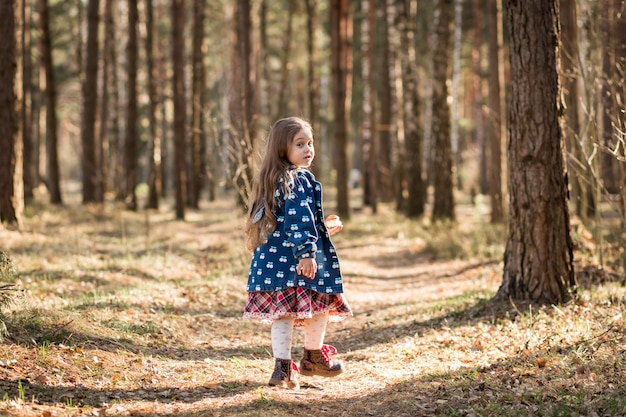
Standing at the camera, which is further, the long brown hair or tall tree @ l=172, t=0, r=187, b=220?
tall tree @ l=172, t=0, r=187, b=220

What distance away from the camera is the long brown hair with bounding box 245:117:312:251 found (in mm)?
5055

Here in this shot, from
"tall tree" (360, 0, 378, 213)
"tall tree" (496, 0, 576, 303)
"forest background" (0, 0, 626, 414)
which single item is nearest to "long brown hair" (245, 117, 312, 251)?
"tall tree" (496, 0, 576, 303)

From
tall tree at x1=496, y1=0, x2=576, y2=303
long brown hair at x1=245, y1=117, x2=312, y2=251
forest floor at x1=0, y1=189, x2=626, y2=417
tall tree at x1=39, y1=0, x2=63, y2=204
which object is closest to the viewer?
forest floor at x1=0, y1=189, x2=626, y2=417

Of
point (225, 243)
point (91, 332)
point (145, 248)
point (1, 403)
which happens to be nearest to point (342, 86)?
point (225, 243)

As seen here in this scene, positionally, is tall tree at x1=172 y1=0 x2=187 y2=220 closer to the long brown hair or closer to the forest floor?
the forest floor

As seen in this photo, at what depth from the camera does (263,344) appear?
7141 millimetres

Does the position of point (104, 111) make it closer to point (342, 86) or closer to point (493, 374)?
point (342, 86)

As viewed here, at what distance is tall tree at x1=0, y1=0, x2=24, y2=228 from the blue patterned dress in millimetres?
8781

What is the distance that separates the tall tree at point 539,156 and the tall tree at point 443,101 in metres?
8.28

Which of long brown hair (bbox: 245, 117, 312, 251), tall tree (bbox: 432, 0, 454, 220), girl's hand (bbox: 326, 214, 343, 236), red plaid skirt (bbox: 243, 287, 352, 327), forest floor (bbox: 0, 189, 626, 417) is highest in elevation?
tall tree (bbox: 432, 0, 454, 220)

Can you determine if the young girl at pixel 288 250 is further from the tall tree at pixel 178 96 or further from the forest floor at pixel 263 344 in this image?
the tall tree at pixel 178 96

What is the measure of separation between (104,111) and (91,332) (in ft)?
69.1

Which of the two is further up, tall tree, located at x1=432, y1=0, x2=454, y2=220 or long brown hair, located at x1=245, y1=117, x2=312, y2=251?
tall tree, located at x1=432, y1=0, x2=454, y2=220

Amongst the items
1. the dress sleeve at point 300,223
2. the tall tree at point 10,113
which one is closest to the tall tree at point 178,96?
the tall tree at point 10,113
